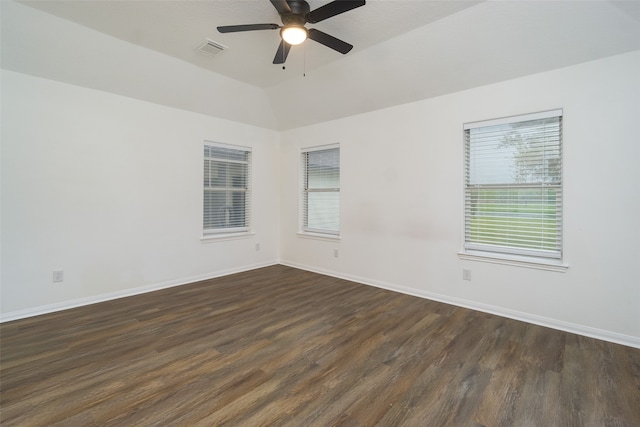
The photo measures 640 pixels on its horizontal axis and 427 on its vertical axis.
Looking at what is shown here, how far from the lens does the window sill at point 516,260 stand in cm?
289

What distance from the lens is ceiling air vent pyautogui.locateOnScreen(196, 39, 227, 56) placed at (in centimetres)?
323

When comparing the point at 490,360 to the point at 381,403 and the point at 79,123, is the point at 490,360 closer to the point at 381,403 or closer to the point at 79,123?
the point at 381,403

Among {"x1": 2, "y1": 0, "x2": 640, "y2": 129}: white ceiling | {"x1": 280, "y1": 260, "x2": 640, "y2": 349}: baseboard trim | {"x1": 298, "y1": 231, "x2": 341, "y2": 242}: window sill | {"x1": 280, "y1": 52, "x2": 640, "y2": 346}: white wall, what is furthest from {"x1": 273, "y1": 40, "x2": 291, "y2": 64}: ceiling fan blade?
{"x1": 280, "y1": 260, "x2": 640, "y2": 349}: baseboard trim

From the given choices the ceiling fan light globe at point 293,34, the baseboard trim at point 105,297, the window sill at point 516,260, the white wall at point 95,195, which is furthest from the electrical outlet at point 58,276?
the window sill at point 516,260

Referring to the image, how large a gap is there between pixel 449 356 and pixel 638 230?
80.1 inches

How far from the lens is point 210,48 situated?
10.9 feet

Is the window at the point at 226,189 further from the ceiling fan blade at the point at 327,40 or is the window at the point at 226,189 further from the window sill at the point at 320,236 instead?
the ceiling fan blade at the point at 327,40

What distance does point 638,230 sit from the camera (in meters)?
2.52

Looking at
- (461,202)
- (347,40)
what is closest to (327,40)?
(347,40)

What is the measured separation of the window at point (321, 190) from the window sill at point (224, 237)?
41.7 inches

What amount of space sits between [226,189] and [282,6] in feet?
10.7

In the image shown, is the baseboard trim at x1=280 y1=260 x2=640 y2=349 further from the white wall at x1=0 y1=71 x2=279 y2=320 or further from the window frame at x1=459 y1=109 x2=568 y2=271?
the white wall at x1=0 y1=71 x2=279 y2=320

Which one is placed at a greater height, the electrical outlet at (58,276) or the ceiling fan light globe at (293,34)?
the ceiling fan light globe at (293,34)

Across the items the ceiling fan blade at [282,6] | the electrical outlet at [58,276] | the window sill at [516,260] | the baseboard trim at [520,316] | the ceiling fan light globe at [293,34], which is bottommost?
the baseboard trim at [520,316]
